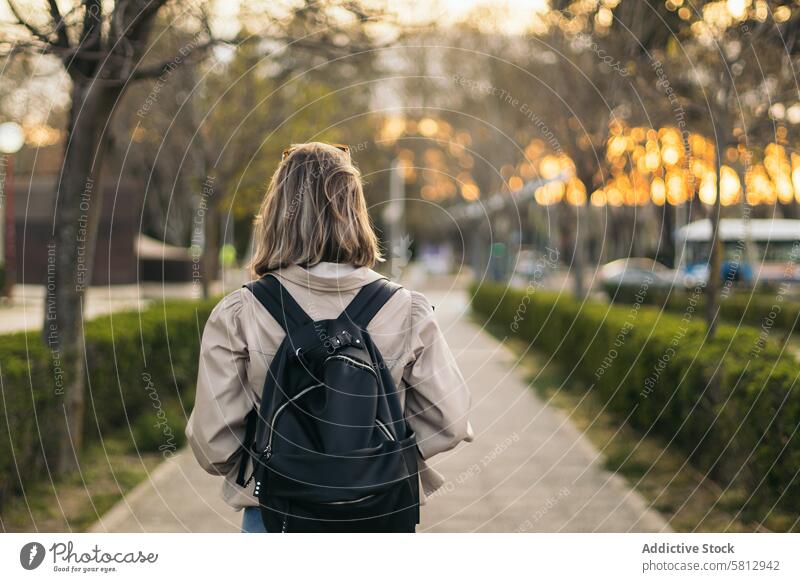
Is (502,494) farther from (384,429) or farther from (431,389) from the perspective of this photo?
(384,429)

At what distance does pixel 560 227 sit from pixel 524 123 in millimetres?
4695

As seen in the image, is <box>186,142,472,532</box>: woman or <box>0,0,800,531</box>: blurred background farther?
<box>0,0,800,531</box>: blurred background

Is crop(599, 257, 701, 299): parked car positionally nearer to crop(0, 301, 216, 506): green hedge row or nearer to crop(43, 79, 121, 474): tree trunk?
crop(43, 79, 121, 474): tree trunk

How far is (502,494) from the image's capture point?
27.0 ft

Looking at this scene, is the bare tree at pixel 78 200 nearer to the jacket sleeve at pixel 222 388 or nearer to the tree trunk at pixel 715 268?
the tree trunk at pixel 715 268

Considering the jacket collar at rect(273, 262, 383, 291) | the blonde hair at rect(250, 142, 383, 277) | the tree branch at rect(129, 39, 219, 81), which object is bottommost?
the jacket collar at rect(273, 262, 383, 291)

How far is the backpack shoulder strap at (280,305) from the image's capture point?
10.4ft

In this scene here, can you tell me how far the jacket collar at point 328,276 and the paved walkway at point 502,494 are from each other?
4.10 metres

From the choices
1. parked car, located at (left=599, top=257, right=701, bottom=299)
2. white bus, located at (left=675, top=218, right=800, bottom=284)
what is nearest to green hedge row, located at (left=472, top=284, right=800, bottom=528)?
parked car, located at (left=599, top=257, right=701, bottom=299)

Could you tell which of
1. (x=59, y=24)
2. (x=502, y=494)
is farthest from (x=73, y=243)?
(x=502, y=494)

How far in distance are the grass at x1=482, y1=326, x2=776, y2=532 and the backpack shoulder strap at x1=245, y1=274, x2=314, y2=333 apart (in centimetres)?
440

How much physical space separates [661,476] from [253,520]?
5.72 meters

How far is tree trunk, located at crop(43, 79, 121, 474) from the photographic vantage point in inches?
317
